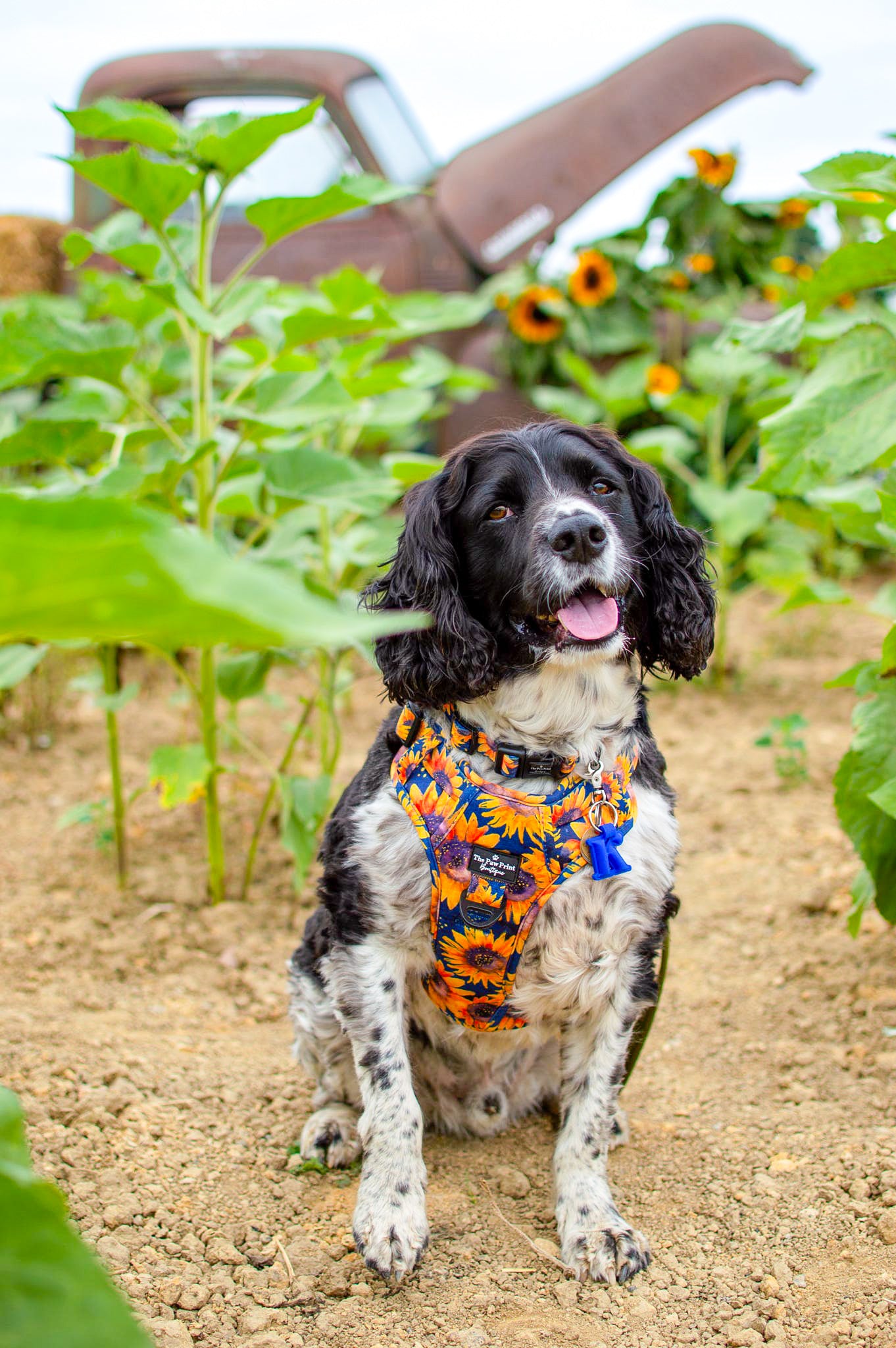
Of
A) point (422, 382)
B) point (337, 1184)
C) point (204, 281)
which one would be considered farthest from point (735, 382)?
point (337, 1184)

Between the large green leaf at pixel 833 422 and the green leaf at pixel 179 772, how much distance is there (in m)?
1.64

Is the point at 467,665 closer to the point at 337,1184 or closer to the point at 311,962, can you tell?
the point at 311,962

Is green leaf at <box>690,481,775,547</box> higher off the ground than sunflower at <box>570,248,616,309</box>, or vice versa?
sunflower at <box>570,248,616,309</box>

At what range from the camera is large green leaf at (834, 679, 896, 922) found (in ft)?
8.09

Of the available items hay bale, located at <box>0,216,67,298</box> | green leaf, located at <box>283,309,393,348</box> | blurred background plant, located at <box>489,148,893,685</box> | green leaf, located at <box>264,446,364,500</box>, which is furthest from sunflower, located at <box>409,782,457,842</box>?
hay bale, located at <box>0,216,67,298</box>

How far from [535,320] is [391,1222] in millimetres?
5481

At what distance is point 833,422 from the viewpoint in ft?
7.86

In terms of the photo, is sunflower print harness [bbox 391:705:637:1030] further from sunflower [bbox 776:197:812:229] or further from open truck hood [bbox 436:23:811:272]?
sunflower [bbox 776:197:812:229]

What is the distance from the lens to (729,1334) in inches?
74.7

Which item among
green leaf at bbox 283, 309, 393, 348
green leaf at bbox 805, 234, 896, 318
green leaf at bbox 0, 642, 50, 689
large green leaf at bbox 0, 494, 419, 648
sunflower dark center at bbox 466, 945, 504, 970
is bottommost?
green leaf at bbox 0, 642, 50, 689

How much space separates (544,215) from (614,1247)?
618 cm

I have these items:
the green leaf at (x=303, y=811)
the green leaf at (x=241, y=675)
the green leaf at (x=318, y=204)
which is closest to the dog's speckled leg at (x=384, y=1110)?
the green leaf at (x=303, y=811)

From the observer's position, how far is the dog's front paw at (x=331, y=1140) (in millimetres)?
2418

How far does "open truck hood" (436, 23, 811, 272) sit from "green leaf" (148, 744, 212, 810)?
4642 mm
